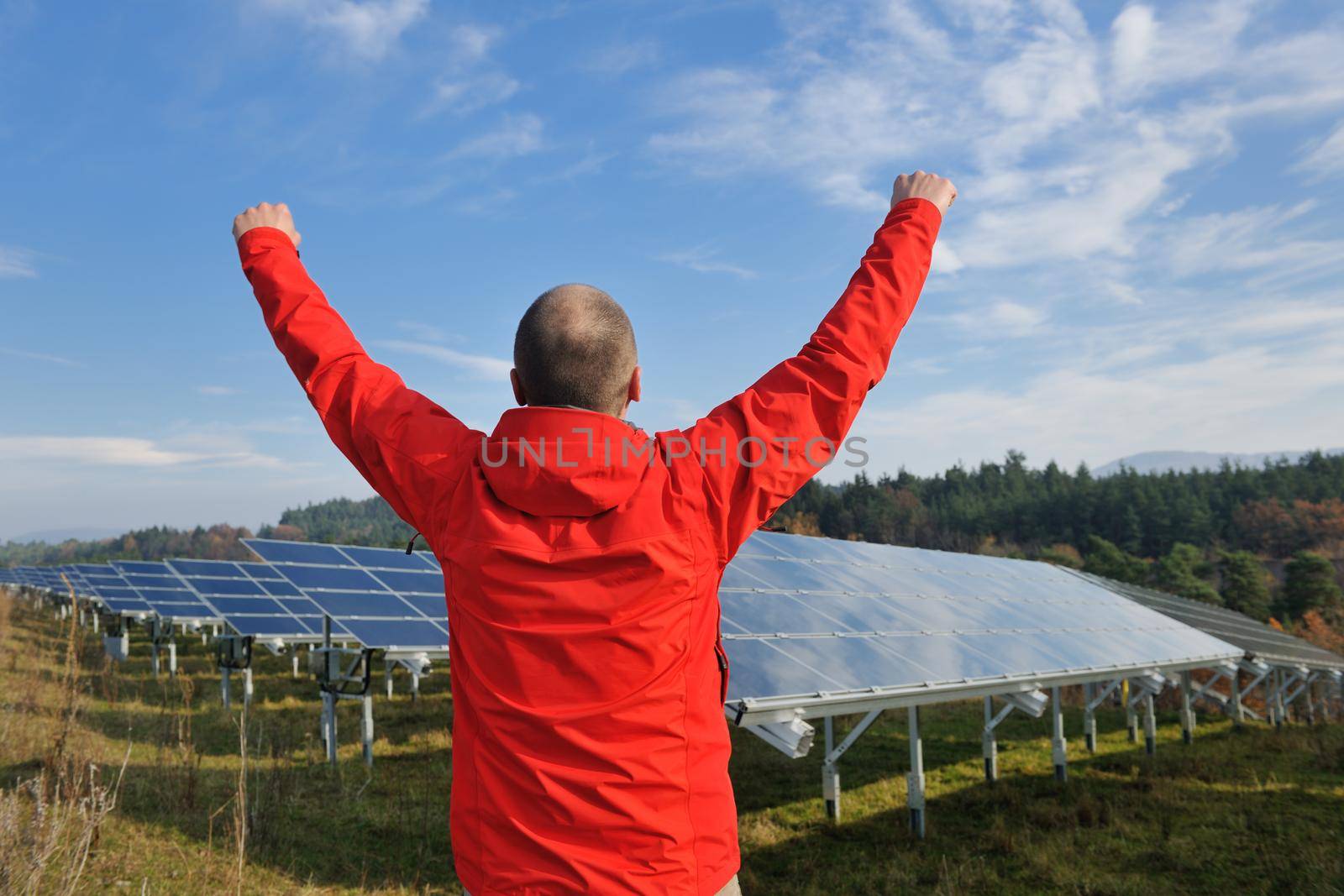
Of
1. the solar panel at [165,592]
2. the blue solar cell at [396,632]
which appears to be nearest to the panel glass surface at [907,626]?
the blue solar cell at [396,632]

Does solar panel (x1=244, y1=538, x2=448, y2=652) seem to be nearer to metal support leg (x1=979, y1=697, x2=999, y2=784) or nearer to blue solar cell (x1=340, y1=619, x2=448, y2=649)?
blue solar cell (x1=340, y1=619, x2=448, y2=649)

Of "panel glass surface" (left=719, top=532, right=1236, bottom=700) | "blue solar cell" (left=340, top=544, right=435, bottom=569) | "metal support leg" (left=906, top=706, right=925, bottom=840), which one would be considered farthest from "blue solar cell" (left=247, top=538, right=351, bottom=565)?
"metal support leg" (left=906, top=706, right=925, bottom=840)

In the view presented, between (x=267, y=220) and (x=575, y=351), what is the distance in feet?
3.25

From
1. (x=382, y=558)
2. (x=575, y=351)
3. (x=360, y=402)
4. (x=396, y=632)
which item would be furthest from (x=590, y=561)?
(x=382, y=558)

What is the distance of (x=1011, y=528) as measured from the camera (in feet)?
226

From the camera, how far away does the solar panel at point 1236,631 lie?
18172 millimetres

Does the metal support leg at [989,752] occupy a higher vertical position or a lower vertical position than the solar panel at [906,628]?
lower

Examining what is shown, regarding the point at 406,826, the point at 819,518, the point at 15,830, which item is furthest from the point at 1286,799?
the point at 819,518

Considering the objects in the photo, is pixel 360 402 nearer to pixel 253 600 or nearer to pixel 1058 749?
pixel 1058 749

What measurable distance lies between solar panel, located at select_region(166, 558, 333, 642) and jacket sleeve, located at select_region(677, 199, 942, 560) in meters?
13.7

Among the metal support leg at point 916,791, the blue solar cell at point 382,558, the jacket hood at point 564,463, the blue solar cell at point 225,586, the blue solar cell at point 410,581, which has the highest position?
the jacket hood at point 564,463

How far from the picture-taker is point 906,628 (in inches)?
390

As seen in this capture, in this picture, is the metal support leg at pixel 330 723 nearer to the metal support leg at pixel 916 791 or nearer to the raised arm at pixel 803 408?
the metal support leg at pixel 916 791

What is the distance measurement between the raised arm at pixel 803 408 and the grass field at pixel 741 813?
3776 mm
